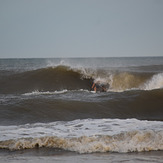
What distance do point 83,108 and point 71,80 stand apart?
7.86 metres

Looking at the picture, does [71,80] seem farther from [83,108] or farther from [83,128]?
[83,128]

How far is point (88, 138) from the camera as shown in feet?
20.1

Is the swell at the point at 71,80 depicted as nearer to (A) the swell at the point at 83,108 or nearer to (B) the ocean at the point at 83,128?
(B) the ocean at the point at 83,128

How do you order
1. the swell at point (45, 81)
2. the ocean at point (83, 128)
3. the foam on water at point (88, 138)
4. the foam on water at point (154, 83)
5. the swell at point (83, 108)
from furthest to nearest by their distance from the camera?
the foam on water at point (154, 83) → the swell at point (45, 81) → the swell at point (83, 108) → the foam on water at point (88, 138) → the ocean at point (83, 128)

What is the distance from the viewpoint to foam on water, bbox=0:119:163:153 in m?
5.79

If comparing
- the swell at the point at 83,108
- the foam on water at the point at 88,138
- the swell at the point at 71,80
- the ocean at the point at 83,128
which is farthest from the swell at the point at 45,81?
the foam on water at the point at 88,138

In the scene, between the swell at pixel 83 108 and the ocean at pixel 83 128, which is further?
the swell at pixel 83 108

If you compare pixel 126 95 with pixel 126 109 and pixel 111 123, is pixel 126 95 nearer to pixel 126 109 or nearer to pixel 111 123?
pixel 126 109

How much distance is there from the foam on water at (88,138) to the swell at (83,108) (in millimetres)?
1690

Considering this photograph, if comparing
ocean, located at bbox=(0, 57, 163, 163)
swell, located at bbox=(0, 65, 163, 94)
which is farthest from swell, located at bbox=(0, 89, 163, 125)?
swell, located at bbox=(0, 65, 163, 94)

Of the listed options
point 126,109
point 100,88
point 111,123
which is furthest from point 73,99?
point 100,88

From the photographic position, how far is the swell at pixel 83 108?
30.3ft

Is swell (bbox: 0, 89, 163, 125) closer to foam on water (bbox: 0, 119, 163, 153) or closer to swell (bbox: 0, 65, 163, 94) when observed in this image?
foam on water (bbox: 0, 119, 163, 153)

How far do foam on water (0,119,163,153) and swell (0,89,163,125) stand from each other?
1690 mm
